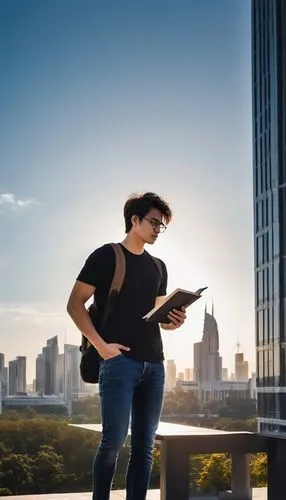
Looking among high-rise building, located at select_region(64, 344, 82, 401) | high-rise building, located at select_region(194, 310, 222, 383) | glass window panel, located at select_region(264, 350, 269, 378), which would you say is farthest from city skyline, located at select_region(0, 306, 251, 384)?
glass window panel, located at select_region(264, 350, 269, 378)

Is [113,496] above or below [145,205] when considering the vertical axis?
below

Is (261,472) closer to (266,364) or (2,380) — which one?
(266,364)

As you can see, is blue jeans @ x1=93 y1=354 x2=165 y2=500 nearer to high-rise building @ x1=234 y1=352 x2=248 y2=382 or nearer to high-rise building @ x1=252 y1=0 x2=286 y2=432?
high-rise building @ x1=252 y1=0 x2=286 y2=432

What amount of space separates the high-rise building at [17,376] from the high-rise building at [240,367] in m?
6.97

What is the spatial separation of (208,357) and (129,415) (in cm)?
2209

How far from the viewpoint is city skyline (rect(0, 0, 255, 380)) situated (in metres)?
15.2

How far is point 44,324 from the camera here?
41.2 metres

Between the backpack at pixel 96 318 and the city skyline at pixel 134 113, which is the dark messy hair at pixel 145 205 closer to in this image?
the backpack at pixel 96 318

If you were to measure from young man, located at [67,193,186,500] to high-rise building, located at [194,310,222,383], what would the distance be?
20.8 m

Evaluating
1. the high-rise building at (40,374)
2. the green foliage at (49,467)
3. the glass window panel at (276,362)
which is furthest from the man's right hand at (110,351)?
the high-rise building at (40,374)

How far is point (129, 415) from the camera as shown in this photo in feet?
7.58

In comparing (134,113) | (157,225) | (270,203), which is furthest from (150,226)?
(270,203)

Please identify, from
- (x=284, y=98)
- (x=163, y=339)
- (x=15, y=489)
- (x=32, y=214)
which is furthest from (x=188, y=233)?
(x=163, y=339)

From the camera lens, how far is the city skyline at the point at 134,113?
49.8 ft
